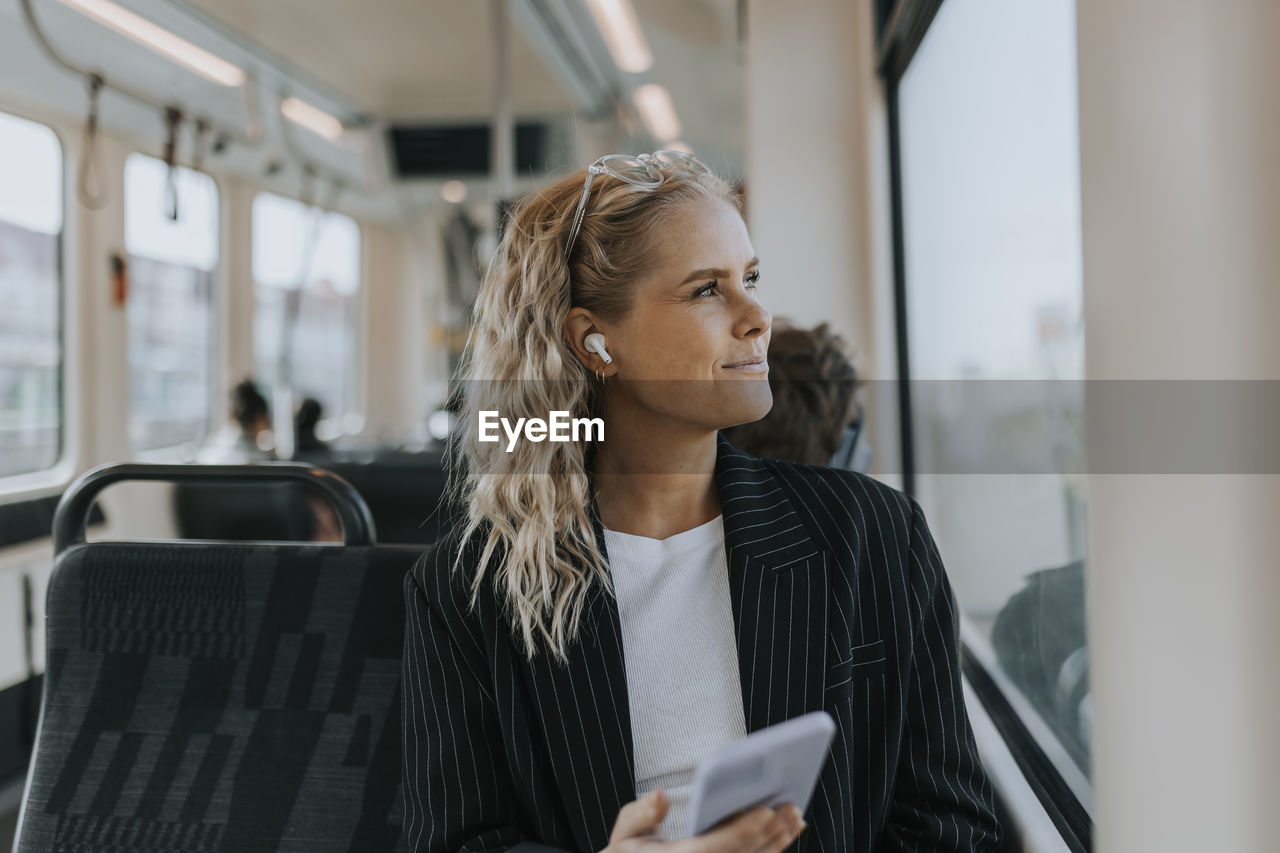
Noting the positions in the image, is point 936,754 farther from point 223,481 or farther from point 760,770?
point 223,481

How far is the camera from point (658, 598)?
1128 mm

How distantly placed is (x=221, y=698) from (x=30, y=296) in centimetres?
343

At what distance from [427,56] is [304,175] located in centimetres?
123

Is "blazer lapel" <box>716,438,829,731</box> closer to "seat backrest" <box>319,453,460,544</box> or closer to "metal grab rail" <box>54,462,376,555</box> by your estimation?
"metal grab rail" <box>54,462,376,555</box>

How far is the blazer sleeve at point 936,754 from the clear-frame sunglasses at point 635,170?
0.54m

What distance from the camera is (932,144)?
8.53 feet

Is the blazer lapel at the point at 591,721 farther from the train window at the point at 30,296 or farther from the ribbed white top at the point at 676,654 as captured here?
the train window at the point at 30,296

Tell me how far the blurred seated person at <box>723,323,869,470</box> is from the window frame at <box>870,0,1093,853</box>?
0.54 meters

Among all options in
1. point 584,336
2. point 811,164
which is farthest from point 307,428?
point 584,336

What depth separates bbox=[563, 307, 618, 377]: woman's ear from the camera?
3.94 ft

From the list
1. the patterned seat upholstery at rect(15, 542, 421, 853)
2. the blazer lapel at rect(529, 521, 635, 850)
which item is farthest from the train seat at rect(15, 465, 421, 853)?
the blazer lapel at rect(529, 521, 635, 850)

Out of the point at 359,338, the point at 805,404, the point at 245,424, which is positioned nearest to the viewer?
the point at 805,404

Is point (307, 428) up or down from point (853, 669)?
up

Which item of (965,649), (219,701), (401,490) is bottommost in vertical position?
(965,649)
